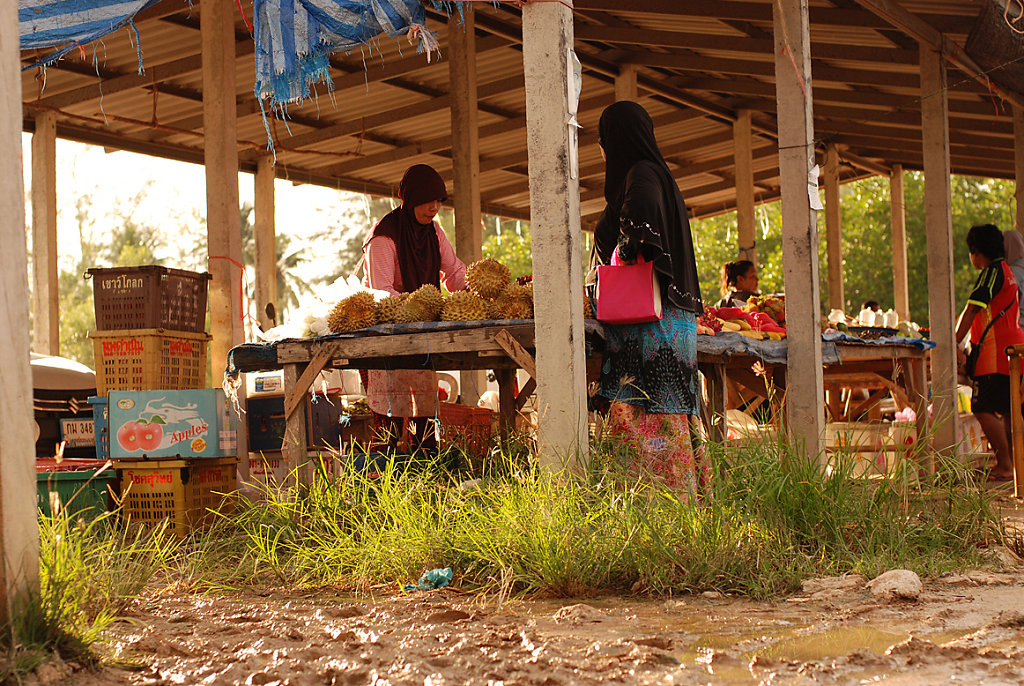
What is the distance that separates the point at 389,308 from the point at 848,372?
449cm

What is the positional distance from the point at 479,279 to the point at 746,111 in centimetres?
944

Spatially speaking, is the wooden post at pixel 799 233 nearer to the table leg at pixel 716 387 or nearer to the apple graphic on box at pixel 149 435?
the table leg at pixel 716 387

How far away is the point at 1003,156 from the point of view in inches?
536

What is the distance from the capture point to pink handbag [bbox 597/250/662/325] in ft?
16.0

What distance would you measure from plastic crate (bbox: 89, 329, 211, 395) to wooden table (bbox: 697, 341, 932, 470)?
10.8 ft

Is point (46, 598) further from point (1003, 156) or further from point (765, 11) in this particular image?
point (1003, 156)

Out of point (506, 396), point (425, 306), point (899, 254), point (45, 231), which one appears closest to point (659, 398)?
point (425, 306)

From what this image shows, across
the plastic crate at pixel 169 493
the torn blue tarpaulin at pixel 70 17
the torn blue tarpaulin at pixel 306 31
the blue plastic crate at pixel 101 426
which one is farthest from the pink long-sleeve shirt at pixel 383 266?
the torn blue tarpaulin at pixel 70 17

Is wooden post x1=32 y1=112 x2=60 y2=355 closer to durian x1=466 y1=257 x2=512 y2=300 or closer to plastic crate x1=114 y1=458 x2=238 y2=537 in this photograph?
plastic crate x1=114 y1=458 x2=238 y2=537

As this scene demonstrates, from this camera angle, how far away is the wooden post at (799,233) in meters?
5.85

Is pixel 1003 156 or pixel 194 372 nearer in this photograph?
pixel 194 372

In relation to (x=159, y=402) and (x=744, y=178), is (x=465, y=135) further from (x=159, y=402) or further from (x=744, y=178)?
(x=744, y=178)

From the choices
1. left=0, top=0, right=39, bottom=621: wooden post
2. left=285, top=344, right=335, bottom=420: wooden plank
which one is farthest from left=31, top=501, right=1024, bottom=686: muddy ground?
left=285, top=344, right=335, bottom=420: wooden plank

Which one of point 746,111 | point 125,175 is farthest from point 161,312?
point 125,175
